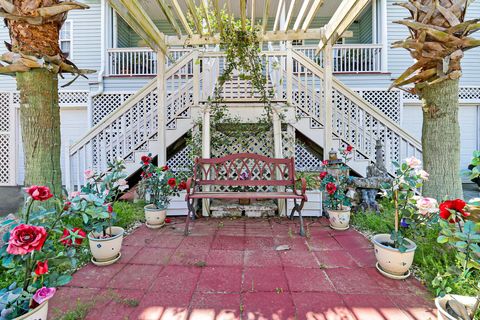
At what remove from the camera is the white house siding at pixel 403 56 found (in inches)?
303

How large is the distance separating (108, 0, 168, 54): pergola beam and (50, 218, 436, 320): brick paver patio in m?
2.73

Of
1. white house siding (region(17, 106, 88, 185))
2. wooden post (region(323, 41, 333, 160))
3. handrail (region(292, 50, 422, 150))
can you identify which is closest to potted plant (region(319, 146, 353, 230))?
wooden post (region(323, 41, 333, 160))

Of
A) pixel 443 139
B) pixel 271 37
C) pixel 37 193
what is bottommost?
pixel 37 193

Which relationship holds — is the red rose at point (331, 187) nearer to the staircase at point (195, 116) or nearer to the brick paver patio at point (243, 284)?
the brick paver patio at point (243, 284)

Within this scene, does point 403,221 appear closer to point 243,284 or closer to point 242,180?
point 243,284

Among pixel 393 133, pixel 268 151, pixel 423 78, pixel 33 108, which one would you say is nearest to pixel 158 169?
pixel 33 108

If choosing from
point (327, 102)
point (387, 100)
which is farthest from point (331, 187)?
point (387, 100)

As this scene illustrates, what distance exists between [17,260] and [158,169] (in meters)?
2.14

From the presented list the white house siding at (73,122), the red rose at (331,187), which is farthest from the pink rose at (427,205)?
the white house siding at (73,122)

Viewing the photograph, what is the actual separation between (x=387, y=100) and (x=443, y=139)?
5.17 m

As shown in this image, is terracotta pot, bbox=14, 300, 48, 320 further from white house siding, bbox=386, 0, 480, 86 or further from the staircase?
white house siding, bbox=386, 0, 480, 86

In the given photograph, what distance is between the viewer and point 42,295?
1290 mm

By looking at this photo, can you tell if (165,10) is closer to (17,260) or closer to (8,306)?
(17,260)

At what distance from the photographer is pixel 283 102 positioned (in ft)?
15.1
